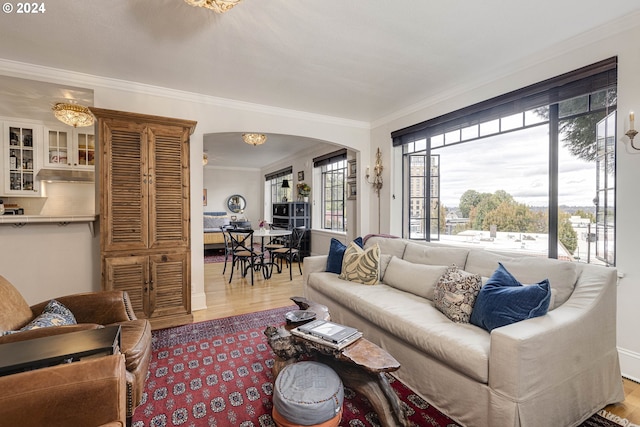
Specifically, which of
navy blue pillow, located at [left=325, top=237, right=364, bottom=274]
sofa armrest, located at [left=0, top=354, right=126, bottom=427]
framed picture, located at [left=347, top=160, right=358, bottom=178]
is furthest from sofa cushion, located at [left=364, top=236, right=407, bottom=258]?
sofa armrest, located at [left=0, top=354, right=126, bottom=427]

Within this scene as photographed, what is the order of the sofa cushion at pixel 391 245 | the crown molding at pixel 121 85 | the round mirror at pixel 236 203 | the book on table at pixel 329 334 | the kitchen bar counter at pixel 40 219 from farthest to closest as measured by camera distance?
the round mirror at pixel 236 203
the sofa cushion at pixel 391 245
the crown molding at pixel 121 85
the kitchen bar counter at pixel 40 219
the book on table at pixel 329 334

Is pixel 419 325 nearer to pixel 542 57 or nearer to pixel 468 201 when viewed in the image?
pixel 468 201

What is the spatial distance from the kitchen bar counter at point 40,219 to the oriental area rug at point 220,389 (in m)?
1.40

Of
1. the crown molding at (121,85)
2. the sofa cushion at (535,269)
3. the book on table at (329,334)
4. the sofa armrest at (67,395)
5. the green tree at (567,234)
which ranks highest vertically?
the crown molding at (121,85)

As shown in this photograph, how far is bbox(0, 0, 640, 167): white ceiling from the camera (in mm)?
2129

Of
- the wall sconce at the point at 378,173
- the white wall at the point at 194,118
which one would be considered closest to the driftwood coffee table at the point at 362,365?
the white wall at the point at 194,118

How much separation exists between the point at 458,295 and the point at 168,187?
3.00m

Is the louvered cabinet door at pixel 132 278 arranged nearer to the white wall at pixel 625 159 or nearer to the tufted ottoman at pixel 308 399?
the tufted ottoman at pixel 308 399

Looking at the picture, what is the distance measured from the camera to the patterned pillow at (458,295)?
207cm

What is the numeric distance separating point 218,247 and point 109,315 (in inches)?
235

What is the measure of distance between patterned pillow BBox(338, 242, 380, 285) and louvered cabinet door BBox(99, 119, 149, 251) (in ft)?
7.08

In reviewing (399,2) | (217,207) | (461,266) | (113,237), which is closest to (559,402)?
(461,266)

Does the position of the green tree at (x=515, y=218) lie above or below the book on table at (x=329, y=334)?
above
